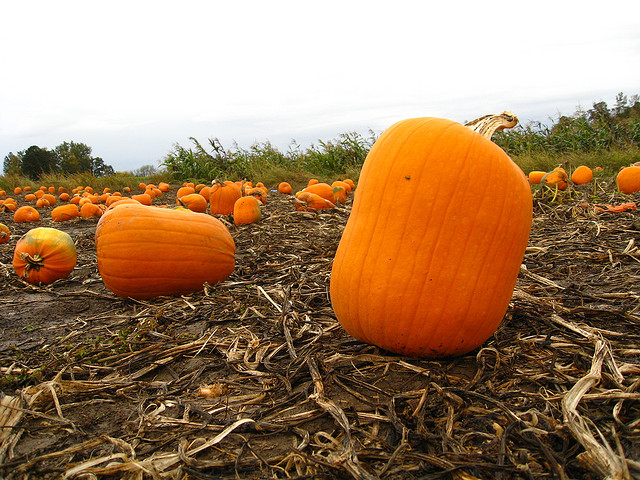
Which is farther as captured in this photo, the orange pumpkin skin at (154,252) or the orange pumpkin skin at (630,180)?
the orange pumpkin skin at (630,180)

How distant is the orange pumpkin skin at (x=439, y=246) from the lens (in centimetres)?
170

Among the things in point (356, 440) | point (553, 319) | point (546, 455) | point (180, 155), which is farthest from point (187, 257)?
point (180, 155)

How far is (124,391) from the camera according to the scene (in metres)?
1.73

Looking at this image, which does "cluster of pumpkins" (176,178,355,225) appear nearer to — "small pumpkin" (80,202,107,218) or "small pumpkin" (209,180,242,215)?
"small pumpkin" (209,180,242,215)

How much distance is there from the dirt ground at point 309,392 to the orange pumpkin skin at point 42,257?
622mm

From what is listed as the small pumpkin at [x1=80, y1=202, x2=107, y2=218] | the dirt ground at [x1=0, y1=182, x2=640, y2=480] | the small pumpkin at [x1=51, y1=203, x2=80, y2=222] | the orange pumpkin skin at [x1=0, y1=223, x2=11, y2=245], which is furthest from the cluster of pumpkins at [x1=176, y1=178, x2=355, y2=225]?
the dirt ground at [x1=0, y1=182, x2=640, y2=480]

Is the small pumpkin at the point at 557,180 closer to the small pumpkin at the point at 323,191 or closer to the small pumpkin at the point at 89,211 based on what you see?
the small pumpkin at the point at 323,191

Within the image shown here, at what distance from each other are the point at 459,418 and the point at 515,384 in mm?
299

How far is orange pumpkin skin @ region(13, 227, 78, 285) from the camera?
341 cm

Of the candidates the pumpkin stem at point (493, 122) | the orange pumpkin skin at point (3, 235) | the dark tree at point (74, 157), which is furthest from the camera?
the dark tree at point (74, 157)

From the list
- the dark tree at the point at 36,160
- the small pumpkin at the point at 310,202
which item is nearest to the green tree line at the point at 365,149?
the small pumpkin at the point at 310,202

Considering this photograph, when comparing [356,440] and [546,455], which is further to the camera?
[356,440]

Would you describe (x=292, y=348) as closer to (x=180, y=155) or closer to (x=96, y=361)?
(x=96, y=361)

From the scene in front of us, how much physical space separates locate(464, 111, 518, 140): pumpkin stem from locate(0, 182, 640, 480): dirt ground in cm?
90
